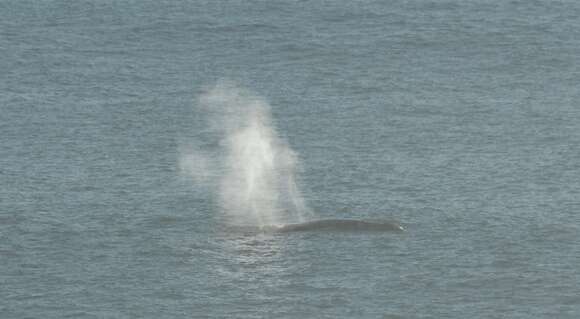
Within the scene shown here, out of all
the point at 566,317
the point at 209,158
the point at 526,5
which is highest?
the point at 526,5

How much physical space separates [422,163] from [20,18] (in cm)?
6178

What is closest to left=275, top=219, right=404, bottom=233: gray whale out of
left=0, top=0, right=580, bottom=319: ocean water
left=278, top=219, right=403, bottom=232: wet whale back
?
left=278, top=219, right=403, bottom=232: wet whale back

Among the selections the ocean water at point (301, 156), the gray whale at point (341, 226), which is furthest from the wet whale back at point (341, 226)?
the ocean water at point (301, 156)

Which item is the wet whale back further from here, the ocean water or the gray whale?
the ocean water

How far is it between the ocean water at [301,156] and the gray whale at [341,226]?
2.11 ft

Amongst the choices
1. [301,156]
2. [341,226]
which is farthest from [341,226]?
[301,156]

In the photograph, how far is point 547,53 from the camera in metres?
152

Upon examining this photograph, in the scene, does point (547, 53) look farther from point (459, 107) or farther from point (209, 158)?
point (209, 158)

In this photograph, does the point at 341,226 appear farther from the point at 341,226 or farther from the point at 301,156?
the point at 301,156

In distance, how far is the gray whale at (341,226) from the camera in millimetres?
99875

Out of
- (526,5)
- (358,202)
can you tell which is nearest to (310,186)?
(358,202)

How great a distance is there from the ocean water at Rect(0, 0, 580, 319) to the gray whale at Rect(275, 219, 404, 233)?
642 millimetres

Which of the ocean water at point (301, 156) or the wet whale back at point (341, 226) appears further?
the wet whale back at point (341, 226)

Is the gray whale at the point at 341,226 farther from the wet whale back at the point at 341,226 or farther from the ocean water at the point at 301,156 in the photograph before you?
the ocean water at the point at 301,156
